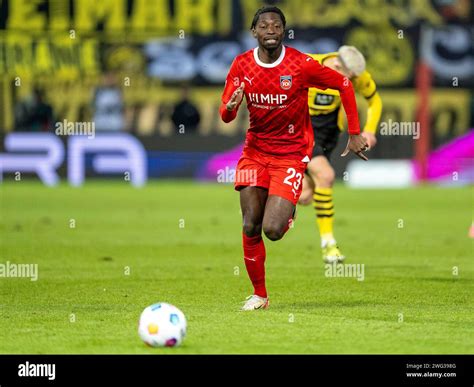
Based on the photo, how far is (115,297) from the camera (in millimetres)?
12352

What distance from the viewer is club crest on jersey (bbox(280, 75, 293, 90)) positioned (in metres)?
11.2

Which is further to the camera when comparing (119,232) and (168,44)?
(168,44)

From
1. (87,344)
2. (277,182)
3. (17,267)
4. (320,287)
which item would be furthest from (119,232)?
(87,344)

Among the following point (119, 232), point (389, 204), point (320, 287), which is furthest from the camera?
point (389, 204)

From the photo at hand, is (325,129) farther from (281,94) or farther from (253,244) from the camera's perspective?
(253,244)

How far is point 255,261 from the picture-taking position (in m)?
11.3

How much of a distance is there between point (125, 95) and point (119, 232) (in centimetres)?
1155

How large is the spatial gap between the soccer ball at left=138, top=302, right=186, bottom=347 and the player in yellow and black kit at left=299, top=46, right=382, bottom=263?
5.92m

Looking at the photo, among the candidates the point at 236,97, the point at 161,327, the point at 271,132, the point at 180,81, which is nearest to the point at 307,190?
the point at 271,132

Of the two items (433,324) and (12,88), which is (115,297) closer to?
(433,324)

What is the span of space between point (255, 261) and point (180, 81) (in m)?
20.7

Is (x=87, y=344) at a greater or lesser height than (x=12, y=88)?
lesser

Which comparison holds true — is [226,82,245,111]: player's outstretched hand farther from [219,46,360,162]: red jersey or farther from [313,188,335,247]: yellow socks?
[313,188,335,247]: yellow socks

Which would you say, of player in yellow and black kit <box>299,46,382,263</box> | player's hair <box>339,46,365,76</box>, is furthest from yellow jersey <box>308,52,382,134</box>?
player's hair <box>339,46,365,76</box>
